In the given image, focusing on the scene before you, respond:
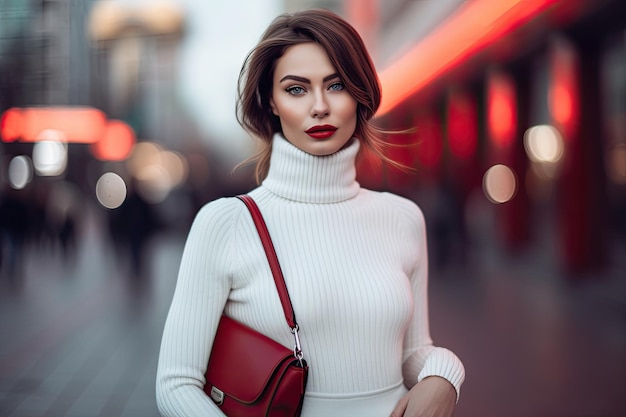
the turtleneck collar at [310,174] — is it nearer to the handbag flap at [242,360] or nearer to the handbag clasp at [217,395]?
the handbag flap at [242,360]

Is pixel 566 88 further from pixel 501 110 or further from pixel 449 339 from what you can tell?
pixel 449 339

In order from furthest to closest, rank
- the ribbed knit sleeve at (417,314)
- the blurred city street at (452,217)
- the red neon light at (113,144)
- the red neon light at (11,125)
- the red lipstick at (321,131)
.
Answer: the red neon light at (113,144) < the red neon light at (11,125) < the blurred city street at (452,217) < the ribbed knit sleeve at (417,314) < the red lipstick at (321,131)

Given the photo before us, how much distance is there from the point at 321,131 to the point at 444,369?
64 cm

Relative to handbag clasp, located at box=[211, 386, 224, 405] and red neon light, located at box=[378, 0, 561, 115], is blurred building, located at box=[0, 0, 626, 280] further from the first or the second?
handbag clasp, located at box=[211, 386, 224, 405]

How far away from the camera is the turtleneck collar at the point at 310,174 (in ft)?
6.00

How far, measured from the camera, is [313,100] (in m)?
1.78

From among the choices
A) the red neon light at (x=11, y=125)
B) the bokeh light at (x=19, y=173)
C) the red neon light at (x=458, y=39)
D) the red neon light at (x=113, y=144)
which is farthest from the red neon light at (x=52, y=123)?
the red neon light at (x=458, y=39)

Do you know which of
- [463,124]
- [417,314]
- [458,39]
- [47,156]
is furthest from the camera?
[463,124]

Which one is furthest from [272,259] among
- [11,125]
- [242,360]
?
[11,125]

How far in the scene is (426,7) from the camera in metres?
15.9

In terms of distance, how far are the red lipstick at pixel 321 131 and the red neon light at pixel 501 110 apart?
13631 mm

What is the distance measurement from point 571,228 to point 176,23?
4454cm

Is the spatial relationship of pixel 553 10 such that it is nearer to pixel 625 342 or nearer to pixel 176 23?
pixel 625 342

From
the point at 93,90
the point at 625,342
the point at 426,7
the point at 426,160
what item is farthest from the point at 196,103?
the point at 625,342
